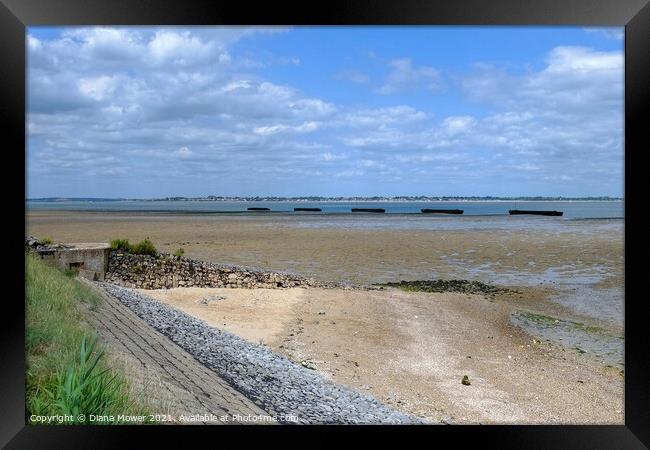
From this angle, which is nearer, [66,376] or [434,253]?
[66,376]

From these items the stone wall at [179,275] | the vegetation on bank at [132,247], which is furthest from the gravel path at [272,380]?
the vegetation on bank at [132,247]

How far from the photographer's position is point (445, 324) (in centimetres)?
871

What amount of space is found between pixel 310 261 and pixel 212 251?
13.0 ft

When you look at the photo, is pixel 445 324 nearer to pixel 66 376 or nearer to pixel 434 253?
pixel 66 376

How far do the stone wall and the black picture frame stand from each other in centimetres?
803

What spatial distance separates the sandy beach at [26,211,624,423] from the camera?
5.71m

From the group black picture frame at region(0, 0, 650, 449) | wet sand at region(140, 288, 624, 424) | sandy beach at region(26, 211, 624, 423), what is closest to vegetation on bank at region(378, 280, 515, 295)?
sandy beach at region(26, 211, 624, 423)

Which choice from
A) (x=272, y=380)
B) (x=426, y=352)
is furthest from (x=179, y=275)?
(x=272, y=380)

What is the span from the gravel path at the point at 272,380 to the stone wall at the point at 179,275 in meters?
4.67

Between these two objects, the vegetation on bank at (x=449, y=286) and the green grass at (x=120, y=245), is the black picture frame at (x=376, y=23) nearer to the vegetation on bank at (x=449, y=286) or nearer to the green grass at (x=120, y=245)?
the vegetation on bank at (x=449, y=286)

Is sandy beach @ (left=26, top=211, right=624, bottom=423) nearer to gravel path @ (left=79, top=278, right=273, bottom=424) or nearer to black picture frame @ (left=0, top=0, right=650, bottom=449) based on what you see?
gravel path @ (left=79, top=278, right=273, bottom=424)

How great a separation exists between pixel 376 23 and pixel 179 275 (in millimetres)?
9602

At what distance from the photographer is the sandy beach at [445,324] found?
571 centimetres

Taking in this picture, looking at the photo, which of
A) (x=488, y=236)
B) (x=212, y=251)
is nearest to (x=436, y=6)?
(x=212, y=251)
